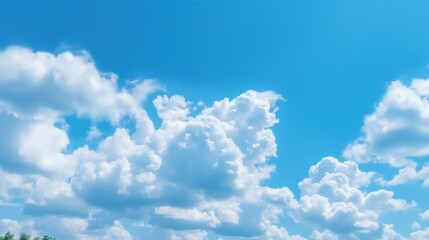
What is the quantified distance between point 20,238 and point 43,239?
65.8 feet

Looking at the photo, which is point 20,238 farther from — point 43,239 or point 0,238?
point 43,239

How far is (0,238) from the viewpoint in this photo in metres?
172

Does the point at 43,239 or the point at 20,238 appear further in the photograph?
the point at 43,239

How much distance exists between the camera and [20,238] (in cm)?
17725

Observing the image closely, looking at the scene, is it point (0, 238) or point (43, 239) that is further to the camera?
point (43, 239)

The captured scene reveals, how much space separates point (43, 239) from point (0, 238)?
26411 mm

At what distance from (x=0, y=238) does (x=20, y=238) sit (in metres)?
7.81

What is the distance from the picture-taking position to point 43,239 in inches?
7731

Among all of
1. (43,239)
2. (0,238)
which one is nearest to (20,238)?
(0,238)
